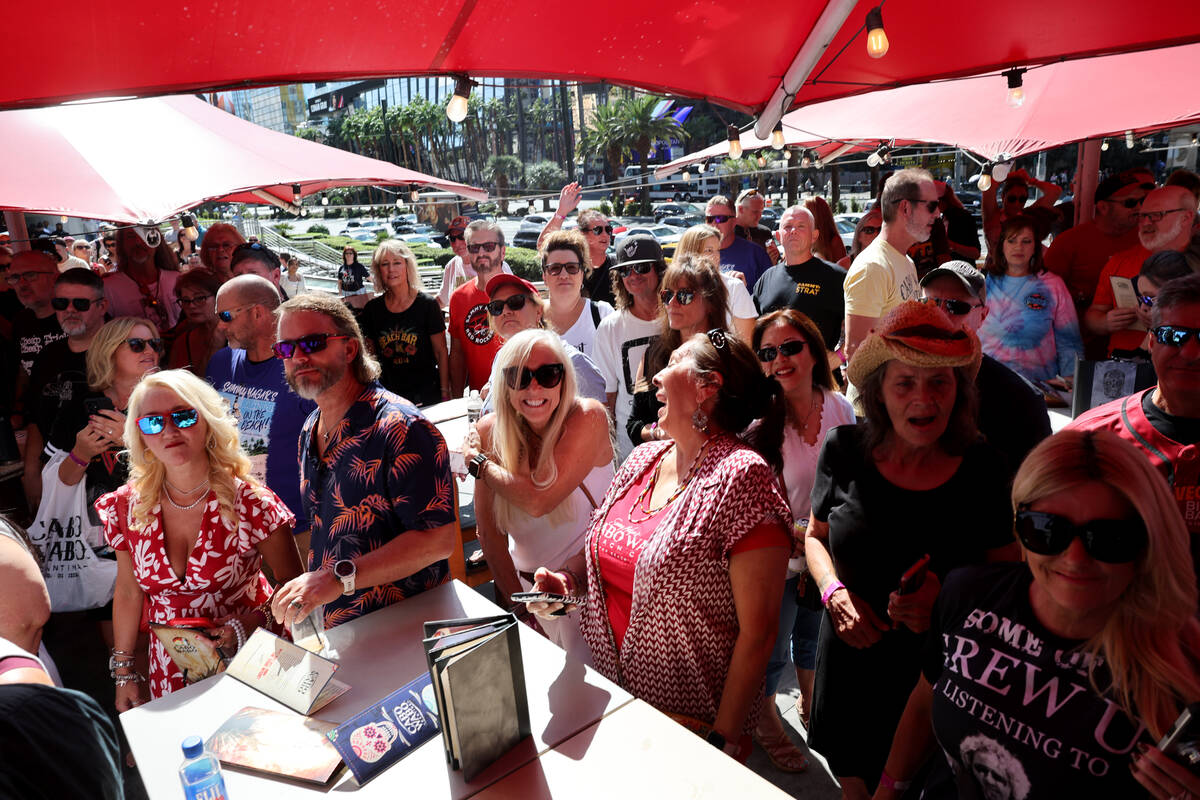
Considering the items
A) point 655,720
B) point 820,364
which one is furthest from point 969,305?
point 655,720

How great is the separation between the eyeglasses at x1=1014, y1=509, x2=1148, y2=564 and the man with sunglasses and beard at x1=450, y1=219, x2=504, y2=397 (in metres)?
3.83

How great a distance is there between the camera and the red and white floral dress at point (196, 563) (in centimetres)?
243

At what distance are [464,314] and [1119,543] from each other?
437 cm

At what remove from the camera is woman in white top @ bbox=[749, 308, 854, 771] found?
273 cm

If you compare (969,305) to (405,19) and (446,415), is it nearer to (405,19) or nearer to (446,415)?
(405,19)

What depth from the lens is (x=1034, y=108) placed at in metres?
6.61

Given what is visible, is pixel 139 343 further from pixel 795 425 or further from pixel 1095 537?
pixel 1095 537

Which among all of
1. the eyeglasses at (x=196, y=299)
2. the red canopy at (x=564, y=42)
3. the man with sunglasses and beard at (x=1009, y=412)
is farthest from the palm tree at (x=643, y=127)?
the man with sunglasses and beard at (x=1009, y=412)

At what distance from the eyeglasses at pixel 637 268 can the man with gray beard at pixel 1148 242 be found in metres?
2.49

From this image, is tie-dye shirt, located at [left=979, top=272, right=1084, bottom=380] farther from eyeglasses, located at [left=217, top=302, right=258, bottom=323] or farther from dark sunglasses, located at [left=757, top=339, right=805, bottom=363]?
eyeglasses, located at [left=217, top=302, right=258, bottom=323]

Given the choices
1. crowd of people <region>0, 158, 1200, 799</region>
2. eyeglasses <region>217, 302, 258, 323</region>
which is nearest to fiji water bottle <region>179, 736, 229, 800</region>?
crowd of people <region>0, 158, 1200, 799</region>

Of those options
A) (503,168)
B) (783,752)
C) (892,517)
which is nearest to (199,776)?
(892,517)

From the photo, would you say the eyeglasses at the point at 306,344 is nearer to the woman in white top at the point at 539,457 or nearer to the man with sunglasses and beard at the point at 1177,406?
the woman in white top at the point at 539,457

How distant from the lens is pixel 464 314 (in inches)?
203
